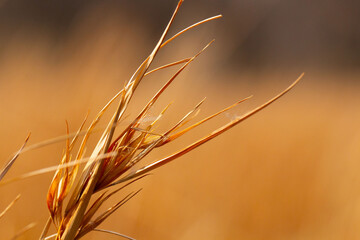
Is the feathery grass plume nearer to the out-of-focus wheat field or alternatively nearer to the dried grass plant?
the dried grass plant

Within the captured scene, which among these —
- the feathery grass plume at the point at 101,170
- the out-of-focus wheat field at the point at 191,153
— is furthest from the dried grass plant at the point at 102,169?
the out-of-focus wheat field at the point at 191,153

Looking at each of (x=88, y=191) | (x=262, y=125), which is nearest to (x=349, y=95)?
(x=262, y=125)

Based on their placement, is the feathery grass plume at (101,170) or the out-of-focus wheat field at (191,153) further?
the out-of-focus wheat field at (191,153)

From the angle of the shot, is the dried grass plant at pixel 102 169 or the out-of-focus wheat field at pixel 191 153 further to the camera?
the out-of-focus wheat field at pixel 191 153

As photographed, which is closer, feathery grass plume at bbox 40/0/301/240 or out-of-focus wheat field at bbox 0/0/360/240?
feathery grass plume at bbox 40/0/301/240

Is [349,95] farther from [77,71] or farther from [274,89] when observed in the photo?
[77,71]

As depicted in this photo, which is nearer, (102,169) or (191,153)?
(102,169)

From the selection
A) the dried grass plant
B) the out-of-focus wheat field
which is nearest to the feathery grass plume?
the dried grass plant

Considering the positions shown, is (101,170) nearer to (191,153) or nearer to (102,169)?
(102,169)

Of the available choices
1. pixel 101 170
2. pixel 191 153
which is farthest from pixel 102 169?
pixel 191 153

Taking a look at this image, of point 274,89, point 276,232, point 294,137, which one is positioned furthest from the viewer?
point 274,89

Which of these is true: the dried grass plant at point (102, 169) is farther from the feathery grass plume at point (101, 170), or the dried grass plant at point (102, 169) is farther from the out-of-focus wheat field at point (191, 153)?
the out-of-focus wheat field at point (191, 153)
